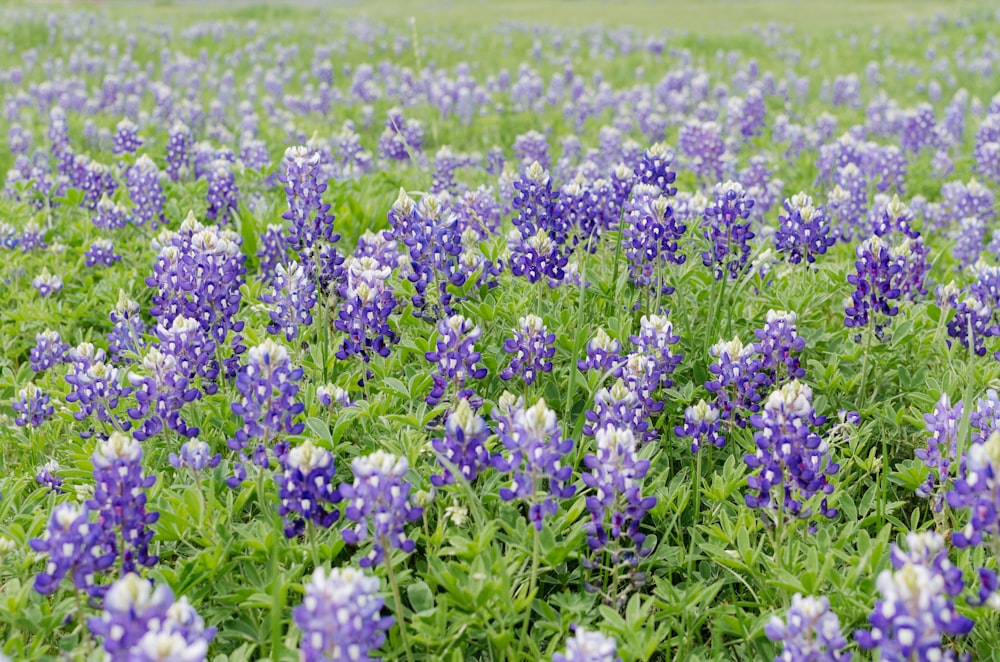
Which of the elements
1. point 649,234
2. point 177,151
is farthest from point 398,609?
point 177,151

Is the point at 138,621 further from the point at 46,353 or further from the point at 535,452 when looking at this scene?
the point at 46,353

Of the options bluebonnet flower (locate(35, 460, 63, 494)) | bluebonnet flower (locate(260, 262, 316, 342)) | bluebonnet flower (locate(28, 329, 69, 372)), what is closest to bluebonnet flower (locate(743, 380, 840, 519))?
bluebonnet flower (locate(260, 262, 316, 342))

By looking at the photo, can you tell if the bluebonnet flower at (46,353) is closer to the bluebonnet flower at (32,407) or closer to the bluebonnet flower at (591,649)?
the bluebonnet flower at (32,407)

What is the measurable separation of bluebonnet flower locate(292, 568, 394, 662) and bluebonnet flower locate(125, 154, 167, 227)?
4276 mm

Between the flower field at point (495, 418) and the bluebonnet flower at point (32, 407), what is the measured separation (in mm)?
27

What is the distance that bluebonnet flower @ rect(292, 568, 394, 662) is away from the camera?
81.0 inches

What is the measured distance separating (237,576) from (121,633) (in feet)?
2.98

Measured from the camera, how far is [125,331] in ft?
14.6

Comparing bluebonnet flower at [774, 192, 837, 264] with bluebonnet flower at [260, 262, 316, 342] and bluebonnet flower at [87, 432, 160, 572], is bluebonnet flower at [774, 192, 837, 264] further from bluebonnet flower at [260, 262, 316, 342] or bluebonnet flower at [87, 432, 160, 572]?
bluebonnet flower at [87, 432, 160, 572]

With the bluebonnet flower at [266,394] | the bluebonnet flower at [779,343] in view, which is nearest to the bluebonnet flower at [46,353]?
the bluebonnet flower at [266,394]

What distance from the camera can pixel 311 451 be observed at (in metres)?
2.69

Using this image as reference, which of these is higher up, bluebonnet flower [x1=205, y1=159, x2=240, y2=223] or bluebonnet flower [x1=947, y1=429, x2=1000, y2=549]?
bluebonnet flower [x1=947, y1=429, x2=1000, y2=549]

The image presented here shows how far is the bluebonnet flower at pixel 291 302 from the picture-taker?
13.4 ft

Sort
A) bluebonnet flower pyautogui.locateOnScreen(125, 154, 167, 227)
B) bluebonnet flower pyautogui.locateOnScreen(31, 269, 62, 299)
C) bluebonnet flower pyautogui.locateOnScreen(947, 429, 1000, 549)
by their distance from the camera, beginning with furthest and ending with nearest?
bluebonnet flower pyautogui.locateOnScreen(125, 154, 167, 227), bluebonnet flower pyautogui.locateOnScreen(31, 269, 62, 299), bluebonnet flower pyautogui.locateOnScreen(947, 429, 1000, 549)
